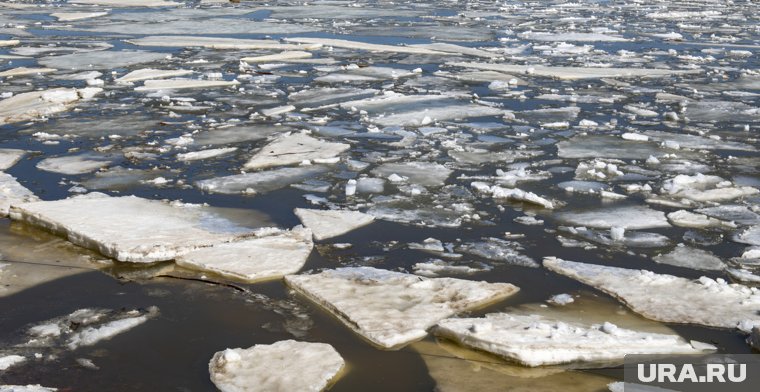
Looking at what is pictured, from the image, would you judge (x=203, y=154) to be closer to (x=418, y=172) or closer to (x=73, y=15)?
(x=418, y=172)

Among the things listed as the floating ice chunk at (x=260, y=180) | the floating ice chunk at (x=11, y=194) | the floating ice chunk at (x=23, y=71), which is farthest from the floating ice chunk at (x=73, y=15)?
the floating ice chunk at (x=260, y=180)

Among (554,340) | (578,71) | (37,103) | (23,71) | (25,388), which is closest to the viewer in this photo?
(25,388)

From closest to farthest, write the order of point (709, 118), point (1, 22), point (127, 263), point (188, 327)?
point (188, 327)
point (127, 263)
point (709, 118)
point (1, 22)

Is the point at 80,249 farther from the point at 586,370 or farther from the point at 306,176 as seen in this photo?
the point at 586,370

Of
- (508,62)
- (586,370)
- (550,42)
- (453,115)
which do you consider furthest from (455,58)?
(586,370)

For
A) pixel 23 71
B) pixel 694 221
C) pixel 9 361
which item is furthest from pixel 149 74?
pixel 9 361

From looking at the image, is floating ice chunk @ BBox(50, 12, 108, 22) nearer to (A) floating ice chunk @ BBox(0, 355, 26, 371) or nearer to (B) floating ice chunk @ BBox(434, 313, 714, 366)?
(A) floating ice chunk @ BBox(0, 355, 26, 371)

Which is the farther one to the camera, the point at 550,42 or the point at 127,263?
the point at 550,42
